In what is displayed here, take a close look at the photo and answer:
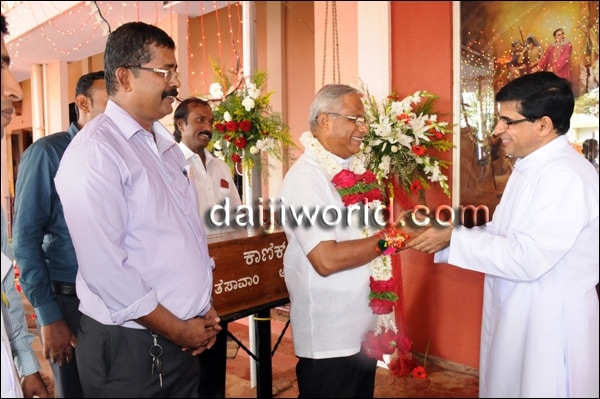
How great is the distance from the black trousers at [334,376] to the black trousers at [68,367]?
0.97 meters

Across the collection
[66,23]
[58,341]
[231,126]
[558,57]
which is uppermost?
[66,23]

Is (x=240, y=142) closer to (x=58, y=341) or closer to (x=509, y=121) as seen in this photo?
(x=58, y=341)

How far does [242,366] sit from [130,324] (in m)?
2.64

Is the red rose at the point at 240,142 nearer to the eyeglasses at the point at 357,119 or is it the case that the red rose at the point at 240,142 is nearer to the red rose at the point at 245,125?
the red rose at the point at 245,125

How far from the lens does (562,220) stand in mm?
1659

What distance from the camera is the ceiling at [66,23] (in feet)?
9.46

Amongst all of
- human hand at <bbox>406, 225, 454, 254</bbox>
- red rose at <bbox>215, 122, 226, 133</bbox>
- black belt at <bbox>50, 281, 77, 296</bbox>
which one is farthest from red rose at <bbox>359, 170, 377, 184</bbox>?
red rose at <bbox>215, 122, 226, 133</bbox>

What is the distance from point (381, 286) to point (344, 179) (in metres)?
0.43

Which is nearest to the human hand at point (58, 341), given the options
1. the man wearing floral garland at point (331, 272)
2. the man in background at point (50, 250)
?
the man in background at point (50, 250)

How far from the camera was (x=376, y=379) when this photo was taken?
3.80 meters

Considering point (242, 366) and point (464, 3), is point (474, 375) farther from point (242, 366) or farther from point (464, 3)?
point (464, 3)

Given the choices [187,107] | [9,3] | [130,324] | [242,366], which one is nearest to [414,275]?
[242,366]

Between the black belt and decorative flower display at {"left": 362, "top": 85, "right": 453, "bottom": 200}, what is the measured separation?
1678 mm

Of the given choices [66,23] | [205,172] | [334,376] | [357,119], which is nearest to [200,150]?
[205,172]
